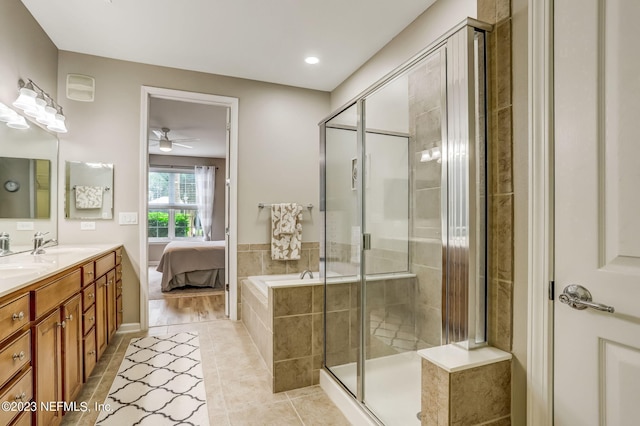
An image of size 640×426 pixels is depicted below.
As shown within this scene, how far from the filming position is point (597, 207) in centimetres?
101

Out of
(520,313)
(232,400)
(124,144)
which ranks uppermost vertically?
(124,144)

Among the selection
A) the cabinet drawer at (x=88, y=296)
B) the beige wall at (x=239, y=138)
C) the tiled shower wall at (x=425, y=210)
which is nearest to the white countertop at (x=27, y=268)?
the cabinet drawer at (x=88, y=296)

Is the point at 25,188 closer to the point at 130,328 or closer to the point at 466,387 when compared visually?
the point at 130,328

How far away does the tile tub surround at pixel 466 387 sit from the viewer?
1.13m

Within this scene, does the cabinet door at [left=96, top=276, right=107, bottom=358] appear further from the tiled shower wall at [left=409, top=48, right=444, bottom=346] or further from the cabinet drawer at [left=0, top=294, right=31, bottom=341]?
the tiled shower wall at [left=409, top=48, right=444, bottom=346]

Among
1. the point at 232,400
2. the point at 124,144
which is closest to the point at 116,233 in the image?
the point at 124,144

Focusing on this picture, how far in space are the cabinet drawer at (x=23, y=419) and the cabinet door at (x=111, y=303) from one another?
142 cm

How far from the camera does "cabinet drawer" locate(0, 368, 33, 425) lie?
47.3 inches

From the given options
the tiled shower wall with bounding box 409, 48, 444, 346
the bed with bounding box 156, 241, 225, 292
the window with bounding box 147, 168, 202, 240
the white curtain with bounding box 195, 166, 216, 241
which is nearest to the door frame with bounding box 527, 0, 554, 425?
the tiled shower wall with bounding box 409, 48, 444, 346

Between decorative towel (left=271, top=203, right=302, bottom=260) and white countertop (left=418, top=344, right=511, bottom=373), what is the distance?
262cm

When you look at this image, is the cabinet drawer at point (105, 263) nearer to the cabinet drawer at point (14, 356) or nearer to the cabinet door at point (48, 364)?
the cabinet door at point (48, 364)

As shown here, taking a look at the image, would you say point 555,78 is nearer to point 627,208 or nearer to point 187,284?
point 627,208

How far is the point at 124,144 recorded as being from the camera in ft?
10.9

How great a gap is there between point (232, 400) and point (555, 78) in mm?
2363
